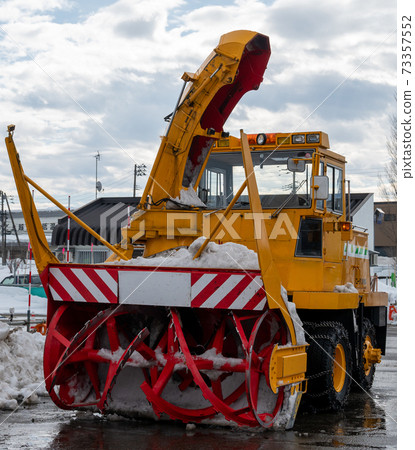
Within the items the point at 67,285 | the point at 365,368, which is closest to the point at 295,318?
the point at 67,285

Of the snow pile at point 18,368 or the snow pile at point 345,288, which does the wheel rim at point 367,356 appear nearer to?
the snow pile at point 345,288

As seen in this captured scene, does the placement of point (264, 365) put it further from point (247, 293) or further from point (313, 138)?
point (313, 138)

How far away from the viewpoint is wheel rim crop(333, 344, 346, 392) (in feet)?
27.2

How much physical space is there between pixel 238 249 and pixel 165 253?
1.23m

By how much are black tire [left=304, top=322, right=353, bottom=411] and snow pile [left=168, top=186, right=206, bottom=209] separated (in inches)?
77.3

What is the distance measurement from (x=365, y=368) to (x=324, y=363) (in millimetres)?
2470

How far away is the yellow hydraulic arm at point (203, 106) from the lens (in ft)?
27.9

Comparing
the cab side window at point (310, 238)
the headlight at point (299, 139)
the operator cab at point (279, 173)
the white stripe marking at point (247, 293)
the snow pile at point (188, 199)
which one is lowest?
the white stripe marking at point (247, 293)

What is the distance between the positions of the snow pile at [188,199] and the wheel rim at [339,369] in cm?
232

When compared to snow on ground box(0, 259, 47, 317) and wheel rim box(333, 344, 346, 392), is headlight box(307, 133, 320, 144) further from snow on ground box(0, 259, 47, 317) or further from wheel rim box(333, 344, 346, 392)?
snow on ground box(0, 259, 47, 317)

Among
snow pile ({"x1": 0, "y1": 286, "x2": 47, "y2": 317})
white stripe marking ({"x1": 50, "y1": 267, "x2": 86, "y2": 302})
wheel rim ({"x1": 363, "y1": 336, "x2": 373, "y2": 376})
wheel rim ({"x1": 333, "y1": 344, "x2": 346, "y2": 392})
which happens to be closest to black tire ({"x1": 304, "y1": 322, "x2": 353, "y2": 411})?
wheel rim ({"x1": 333, "y1": 344, "x2": 346, "y2": 392})

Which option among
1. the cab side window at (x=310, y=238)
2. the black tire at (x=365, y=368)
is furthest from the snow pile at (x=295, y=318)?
the black tire at (x=365, y=368)

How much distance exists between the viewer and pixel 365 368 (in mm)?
9977

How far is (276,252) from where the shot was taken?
8234 mm
